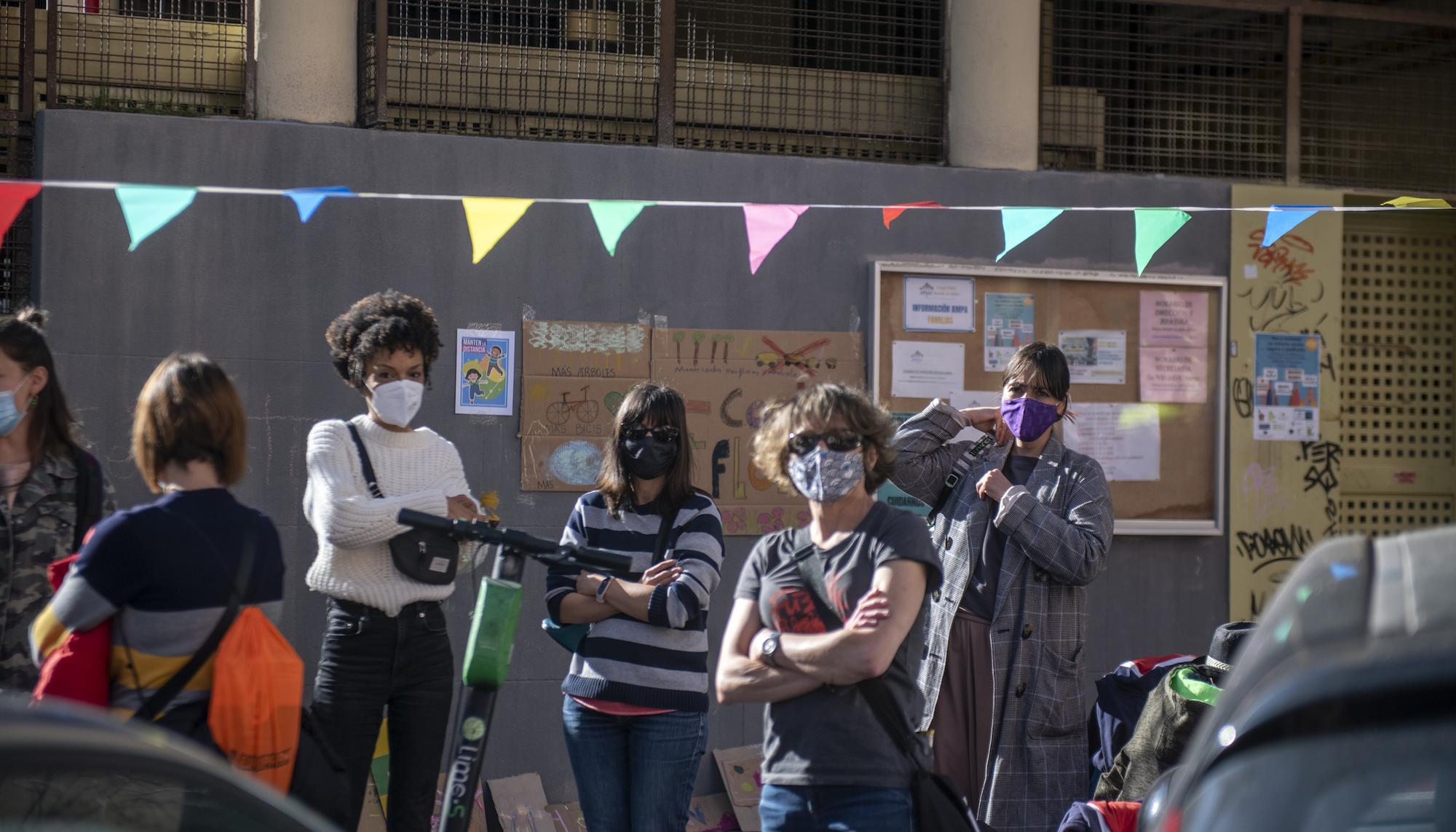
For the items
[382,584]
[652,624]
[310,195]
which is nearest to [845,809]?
[652,624]

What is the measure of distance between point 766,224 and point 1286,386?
2.99m

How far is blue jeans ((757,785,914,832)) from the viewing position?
3305 millimetres

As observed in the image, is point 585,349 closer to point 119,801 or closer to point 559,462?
point 559,462

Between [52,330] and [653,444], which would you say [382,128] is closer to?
[52,330]

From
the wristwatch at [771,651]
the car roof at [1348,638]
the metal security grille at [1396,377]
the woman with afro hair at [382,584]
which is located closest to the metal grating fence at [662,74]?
the metal security grille at [1396,377]

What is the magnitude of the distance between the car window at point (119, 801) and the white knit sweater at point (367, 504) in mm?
2058

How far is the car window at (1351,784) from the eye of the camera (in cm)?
167

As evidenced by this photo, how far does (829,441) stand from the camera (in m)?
3.60

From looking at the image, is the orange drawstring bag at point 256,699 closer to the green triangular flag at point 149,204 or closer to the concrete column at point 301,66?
the green triangular flag at point 149,204

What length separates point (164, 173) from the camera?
21.0ft

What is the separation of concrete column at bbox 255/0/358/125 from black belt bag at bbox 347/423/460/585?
301cm

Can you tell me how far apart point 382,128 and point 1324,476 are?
5.02 metres

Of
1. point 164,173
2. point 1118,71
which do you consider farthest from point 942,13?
point 164,173

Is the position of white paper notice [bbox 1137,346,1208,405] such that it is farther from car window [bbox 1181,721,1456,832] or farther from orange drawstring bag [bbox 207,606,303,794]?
car window [bbox 1181,721,1456,832]
